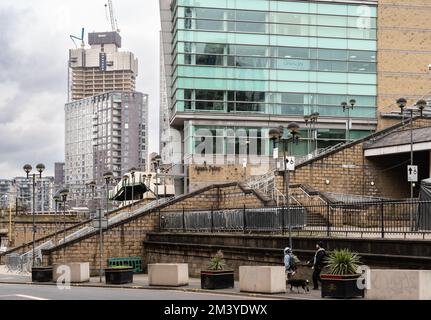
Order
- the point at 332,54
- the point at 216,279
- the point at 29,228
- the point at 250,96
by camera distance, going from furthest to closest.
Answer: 1. the point at 29,228
2. the point at 332,54
3. the point at 250,96
4. the point at 216,279

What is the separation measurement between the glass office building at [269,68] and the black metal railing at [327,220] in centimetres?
2648

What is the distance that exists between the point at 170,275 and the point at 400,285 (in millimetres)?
11516

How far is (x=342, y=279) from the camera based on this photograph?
847 inches

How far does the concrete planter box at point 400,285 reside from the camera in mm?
19094

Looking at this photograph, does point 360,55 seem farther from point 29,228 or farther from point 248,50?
point 29,228

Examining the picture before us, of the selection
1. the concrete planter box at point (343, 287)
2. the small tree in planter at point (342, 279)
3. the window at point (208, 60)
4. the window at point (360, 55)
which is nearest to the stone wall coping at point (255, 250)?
the small tree in planter at point (342, 279)

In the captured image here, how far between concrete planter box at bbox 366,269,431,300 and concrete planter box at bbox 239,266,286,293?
421 centimetres

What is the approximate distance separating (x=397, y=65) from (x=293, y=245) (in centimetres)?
4659

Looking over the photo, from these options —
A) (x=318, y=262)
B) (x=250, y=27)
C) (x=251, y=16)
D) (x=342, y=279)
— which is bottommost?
(x=342, y=279)

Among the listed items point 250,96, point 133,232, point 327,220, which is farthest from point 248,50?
point 327,220

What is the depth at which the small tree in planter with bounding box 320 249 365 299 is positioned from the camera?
2153 cm

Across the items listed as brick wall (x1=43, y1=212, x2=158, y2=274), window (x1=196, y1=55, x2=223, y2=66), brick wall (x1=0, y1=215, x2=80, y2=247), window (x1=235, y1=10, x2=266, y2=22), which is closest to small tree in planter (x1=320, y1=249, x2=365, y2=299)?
brick wall (x1=43, y1=212, x2=158, y2=274)
